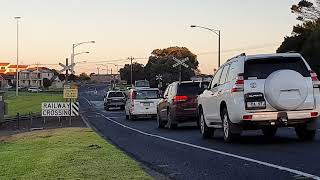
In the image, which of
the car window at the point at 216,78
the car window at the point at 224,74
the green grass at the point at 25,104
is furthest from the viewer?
the green grass at the point at 25,104

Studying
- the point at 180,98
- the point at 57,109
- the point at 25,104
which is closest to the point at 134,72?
the point at 25,104

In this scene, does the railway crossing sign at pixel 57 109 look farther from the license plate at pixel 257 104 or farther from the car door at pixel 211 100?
the license plate at pixel 257 104

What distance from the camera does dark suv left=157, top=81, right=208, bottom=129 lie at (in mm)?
22250

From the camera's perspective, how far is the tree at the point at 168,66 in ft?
401

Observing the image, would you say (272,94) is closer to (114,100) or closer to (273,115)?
(273,115)

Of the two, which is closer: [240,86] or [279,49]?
[240,86]

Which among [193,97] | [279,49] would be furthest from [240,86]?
[279,49]

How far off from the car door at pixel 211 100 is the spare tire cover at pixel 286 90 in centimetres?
240

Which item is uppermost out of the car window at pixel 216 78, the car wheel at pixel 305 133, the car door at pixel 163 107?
the car window at pixel 216 78

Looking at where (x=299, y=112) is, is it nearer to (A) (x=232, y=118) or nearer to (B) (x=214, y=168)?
(A) (x=232, y=118)

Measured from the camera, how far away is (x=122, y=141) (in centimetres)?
1817

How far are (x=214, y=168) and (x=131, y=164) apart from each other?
168cm

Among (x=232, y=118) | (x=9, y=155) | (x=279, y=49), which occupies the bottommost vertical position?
(x=9, y=155)

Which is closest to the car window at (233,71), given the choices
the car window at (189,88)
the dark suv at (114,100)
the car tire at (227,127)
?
the car tire at (227,127)
